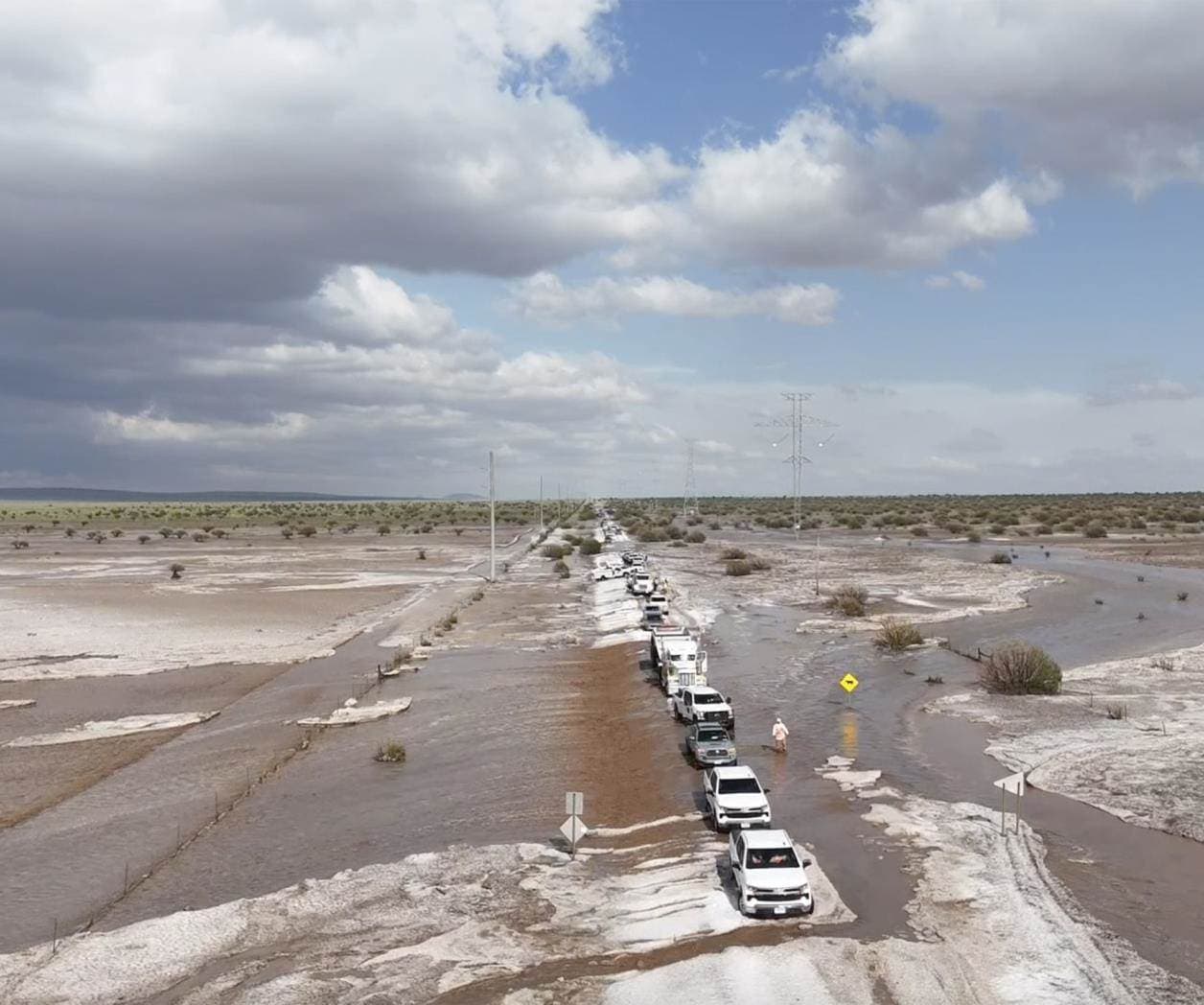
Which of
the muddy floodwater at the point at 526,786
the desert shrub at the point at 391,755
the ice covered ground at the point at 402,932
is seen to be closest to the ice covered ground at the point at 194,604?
the muddy floodwater at the point at 526,786

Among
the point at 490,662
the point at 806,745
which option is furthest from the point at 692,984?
the point at 490,662

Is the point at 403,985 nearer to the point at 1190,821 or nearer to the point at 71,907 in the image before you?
the point at 71,907

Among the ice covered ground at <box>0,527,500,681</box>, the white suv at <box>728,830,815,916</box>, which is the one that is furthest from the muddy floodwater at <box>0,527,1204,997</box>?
the ice covered ground at <box>0,527,500,681</box>

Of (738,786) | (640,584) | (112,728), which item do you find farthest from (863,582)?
(738,786)

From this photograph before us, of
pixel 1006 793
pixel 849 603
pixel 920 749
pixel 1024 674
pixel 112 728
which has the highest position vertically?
pixel 849 603

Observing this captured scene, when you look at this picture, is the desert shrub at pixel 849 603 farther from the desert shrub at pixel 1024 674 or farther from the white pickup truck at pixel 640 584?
the desert shrub at pixel 1024 674

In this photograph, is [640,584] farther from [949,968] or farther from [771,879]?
[949,968]

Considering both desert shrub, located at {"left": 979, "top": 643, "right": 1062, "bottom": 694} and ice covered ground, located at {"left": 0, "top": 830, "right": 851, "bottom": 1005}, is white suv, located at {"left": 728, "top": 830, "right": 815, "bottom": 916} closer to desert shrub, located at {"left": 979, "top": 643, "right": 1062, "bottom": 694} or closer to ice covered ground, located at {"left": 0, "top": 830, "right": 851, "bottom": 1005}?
ice covered ground, located at {"left": 0, "top": 830, "right": 851, "bottom": 1005}
